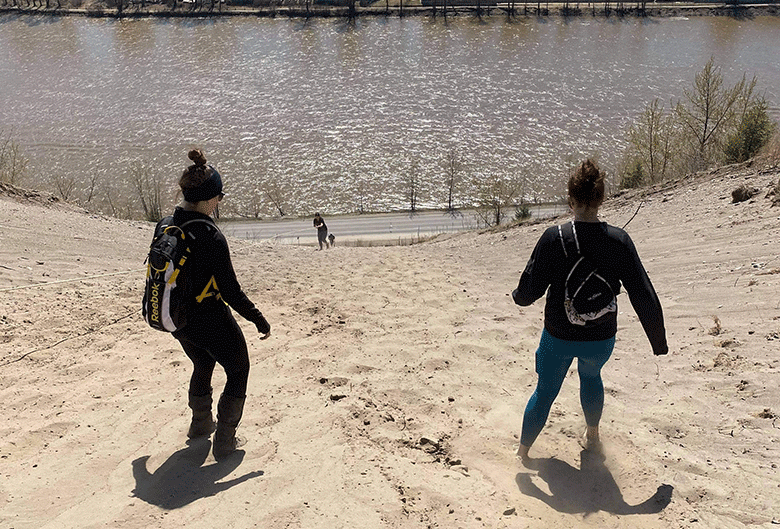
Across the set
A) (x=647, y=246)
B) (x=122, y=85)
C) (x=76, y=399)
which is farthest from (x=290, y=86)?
(x=76, y=399)

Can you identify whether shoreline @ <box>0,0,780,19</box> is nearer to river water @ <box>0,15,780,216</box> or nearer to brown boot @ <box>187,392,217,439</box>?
river water @ <box>0,15,780,216</box>

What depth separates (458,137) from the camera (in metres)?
41.9

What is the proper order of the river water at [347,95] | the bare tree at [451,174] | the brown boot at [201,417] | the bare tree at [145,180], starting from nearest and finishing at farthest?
the brown boot at [201,417]
the bare tree at [145,180]
the bare tree at [451,174]
the river water at [347,95]

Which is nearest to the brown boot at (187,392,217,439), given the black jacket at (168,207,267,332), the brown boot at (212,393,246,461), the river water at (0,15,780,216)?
the brown boot at (212,393,246,461)

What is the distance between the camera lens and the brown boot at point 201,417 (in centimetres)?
406

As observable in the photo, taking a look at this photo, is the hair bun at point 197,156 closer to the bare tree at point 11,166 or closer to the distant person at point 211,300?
the distant person at point 211,300

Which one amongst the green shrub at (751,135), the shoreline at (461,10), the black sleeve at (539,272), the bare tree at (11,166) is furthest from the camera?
the shoreline at (461,10)

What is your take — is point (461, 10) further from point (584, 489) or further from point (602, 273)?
point (584, 489)

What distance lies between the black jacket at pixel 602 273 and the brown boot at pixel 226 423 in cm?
181

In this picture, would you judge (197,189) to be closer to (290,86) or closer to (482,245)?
(482,245)

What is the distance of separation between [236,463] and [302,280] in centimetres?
445

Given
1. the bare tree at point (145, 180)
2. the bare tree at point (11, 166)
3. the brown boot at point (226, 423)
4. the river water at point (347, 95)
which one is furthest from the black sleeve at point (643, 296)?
the river water at point (347, 95)

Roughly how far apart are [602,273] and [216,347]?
2.17 meters

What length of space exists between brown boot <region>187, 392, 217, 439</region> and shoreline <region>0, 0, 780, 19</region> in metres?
67.8
